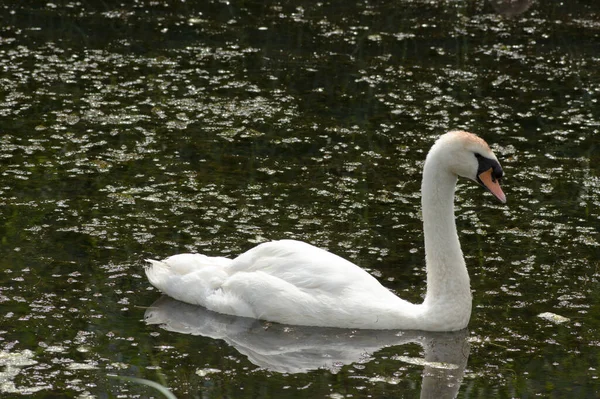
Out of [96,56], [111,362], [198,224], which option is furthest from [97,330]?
[96,56]

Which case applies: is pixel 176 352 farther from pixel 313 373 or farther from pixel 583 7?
pixel 583 7

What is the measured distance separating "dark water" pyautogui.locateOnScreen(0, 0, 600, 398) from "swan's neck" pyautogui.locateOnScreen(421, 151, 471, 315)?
0.92 ft

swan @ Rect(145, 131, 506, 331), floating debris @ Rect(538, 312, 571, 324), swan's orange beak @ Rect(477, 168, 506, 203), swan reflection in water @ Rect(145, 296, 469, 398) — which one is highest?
swan's orange beak @ Rect(477, 168, 506, 203)

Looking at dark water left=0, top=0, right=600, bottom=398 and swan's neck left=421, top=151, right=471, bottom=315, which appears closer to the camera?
dark water left=0, top=0, right=600, bottom=398

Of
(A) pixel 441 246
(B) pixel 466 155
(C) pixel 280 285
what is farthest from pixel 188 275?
(B) pixel 466 155

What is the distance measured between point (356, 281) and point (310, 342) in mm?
542

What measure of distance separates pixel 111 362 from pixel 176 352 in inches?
17.5

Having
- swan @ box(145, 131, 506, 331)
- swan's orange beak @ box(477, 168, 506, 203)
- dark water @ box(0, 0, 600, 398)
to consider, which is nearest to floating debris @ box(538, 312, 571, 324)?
dark water @ box(0, 0, 600, 398)

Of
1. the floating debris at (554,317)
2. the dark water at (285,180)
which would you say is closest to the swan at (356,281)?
the dark water at (285,180)

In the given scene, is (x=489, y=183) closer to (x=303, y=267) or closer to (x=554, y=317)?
(x=554, y=317)

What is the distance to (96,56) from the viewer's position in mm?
13672

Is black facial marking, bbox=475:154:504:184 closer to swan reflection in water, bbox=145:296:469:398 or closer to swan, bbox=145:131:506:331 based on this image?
swan, bbox=145:131:506:331

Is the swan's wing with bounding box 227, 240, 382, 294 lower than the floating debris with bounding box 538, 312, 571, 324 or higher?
higher

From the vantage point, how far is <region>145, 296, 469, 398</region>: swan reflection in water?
23.3 ft
